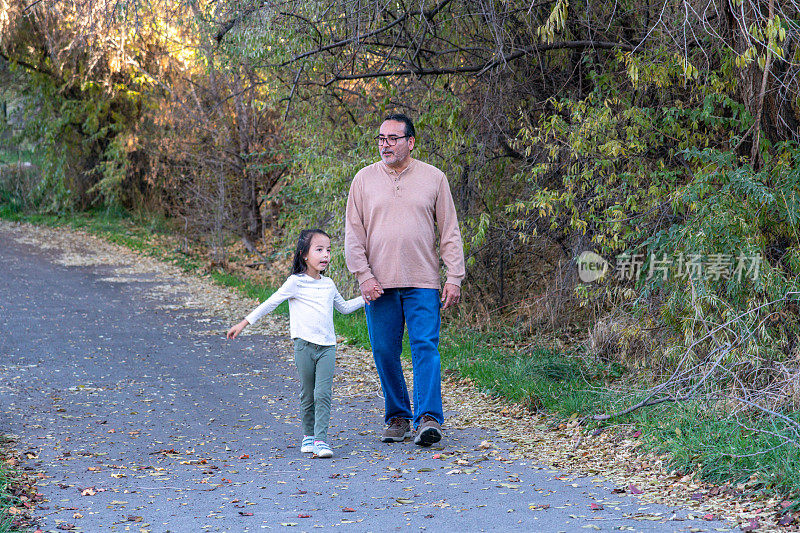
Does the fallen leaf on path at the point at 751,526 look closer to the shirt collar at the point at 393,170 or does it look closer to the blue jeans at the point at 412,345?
the blue jeans at the point at 412,345

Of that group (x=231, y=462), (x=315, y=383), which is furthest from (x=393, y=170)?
(x=231, y=462)

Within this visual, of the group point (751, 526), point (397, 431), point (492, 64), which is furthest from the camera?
point (492, 64)

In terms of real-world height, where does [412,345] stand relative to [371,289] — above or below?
below

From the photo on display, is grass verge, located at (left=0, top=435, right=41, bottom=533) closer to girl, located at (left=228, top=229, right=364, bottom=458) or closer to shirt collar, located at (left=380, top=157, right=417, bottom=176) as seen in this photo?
girl, located at (left=228, top=229, right=364, bottom=458)

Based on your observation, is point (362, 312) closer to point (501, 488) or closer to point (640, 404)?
point (640, 404)

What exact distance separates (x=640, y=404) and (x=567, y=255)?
10.7ft

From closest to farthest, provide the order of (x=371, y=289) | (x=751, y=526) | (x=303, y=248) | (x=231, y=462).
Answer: (x=751, y=526)
(x=231, y=462)
(x=371, y=289)
(x=303, y=248)

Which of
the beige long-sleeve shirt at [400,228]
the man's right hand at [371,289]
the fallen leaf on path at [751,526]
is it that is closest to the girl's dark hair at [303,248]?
the beige long-sleeve shirt at [400,228]

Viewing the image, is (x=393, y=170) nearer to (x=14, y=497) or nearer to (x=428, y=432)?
(x=428, y=432)

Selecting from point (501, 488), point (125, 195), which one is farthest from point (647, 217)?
point (125, 195)

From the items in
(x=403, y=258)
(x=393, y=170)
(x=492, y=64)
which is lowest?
(x=403, y=258)

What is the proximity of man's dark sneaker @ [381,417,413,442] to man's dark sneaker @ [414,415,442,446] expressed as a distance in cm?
23

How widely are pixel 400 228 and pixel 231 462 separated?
69.0 inches

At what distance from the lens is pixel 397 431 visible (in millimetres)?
5449
